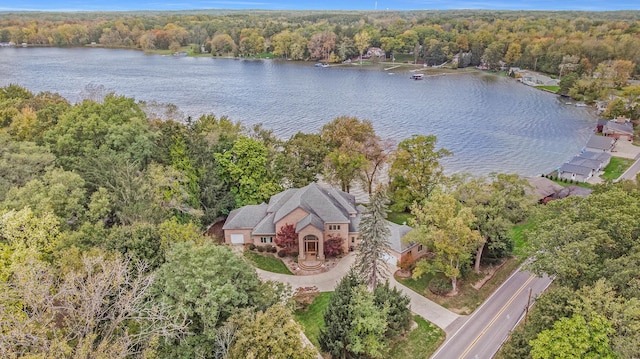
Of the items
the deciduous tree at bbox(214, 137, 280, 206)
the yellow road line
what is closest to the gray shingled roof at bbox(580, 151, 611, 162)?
the yellow road line

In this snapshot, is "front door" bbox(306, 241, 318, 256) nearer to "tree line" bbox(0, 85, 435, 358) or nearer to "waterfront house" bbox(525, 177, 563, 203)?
"tree line" bbox(0, 85, 435, 358)

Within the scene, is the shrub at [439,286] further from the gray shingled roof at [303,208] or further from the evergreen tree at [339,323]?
the evergreen tree at [339,323]

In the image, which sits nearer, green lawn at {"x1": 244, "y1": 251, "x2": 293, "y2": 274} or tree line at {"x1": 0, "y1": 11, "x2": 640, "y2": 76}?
green lawn at {"x1": 244, "y1": 251, "x2": 293, "y2": 274}

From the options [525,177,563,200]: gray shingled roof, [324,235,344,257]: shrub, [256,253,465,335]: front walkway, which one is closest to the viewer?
[256,253,465,335]: front walkway

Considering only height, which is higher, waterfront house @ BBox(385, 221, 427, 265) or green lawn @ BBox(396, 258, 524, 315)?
waterfront house @ BBox(385, 221, 427, 265)

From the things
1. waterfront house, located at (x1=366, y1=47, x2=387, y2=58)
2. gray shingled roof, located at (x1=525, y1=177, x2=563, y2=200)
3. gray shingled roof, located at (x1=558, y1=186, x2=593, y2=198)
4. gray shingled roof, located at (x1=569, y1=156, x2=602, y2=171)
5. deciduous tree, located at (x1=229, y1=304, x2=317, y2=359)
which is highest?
waterfront house, located at (x1=366, y1=47, x2=387, y2=58)

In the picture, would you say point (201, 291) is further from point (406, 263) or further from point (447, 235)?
point (406, 263)

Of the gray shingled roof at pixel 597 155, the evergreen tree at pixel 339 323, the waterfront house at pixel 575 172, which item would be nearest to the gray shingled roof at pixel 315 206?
the evergreen tree at pixel 339 323
